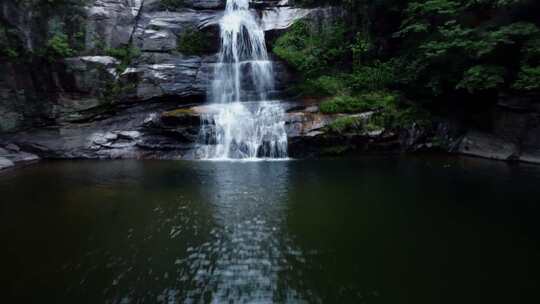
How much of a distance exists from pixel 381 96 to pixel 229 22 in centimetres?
879

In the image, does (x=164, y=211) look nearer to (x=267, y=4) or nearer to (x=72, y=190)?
(x=72, y=190)

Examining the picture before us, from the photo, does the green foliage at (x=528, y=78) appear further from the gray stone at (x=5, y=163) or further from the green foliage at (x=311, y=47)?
the gray stone at (x=5, y=163)

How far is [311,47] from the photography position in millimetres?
18000

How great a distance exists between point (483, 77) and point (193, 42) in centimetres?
1297

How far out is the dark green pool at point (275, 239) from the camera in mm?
4406

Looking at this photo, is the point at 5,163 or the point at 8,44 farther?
the point at 8,44

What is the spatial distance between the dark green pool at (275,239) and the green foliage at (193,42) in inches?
377

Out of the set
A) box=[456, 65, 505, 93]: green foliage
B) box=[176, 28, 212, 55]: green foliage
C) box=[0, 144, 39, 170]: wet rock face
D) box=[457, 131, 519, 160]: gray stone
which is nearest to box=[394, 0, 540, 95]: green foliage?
box=[456, 65, 505, 93]: green foliage

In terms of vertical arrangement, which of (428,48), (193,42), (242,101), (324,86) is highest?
(193,42)

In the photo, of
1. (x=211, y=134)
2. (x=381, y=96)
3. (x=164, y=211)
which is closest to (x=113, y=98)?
(x=211, y=134)

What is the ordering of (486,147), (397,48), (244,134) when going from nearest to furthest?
(486,147) → (244,134) → (397,48)

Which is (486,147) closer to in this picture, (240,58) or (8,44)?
(240,58)

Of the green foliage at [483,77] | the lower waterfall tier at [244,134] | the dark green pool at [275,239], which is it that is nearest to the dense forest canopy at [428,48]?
the green foliage at [483,77]

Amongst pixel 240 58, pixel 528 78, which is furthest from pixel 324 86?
pixel 528 78
